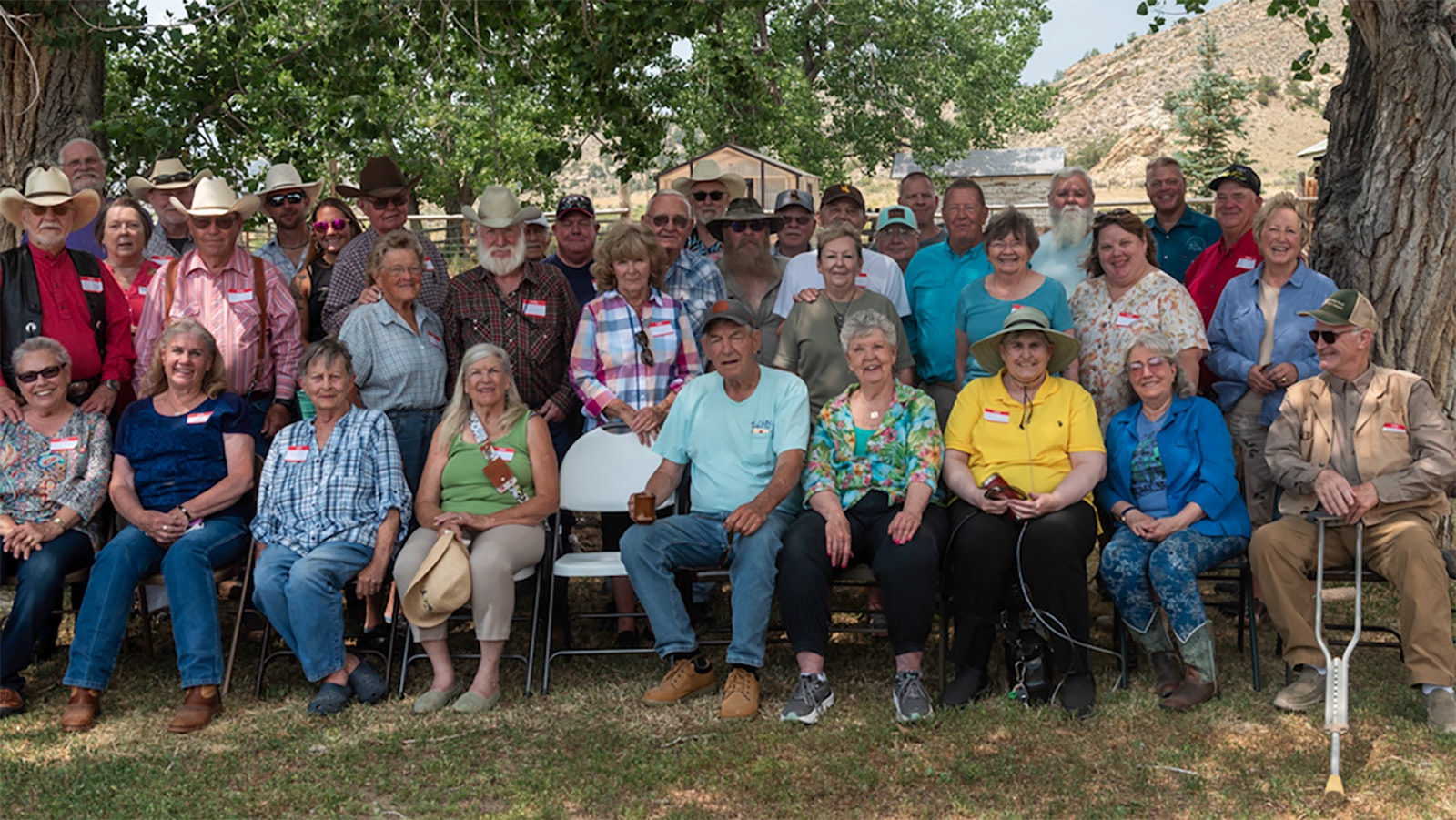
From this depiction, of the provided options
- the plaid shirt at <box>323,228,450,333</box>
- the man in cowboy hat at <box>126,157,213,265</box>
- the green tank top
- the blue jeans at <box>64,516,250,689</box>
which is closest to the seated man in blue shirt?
the green tank top

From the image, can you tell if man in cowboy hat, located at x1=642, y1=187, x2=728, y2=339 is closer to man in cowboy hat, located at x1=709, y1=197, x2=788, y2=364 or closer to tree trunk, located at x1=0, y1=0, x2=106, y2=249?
man in cowboy hat, located at x1=709, y1=197, x2=788, y2=364

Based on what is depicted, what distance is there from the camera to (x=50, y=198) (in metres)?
5.58

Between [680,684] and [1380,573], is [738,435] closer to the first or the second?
[680,684]

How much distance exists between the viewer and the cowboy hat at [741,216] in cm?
635

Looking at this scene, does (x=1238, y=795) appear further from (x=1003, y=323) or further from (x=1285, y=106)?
(x=1285, y=106)

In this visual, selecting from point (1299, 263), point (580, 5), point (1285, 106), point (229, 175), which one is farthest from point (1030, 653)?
point (1285, 106)

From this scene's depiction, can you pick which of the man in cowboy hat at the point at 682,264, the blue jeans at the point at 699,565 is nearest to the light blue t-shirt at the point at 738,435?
the blue jeans at the point at 699,565

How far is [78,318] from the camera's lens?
552 cm

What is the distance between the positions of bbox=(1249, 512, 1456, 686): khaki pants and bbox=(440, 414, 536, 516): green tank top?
2.94 meters

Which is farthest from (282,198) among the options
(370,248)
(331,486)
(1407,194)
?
(1407,194)

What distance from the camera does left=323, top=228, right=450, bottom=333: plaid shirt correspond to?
19.1 ft

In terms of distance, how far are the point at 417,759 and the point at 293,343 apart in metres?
2.27

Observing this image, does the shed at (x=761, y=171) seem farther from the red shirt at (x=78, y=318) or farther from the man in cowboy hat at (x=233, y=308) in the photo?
the red shirt at (x=78, y=318)

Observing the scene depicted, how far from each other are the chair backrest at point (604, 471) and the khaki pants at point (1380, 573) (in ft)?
8.36
